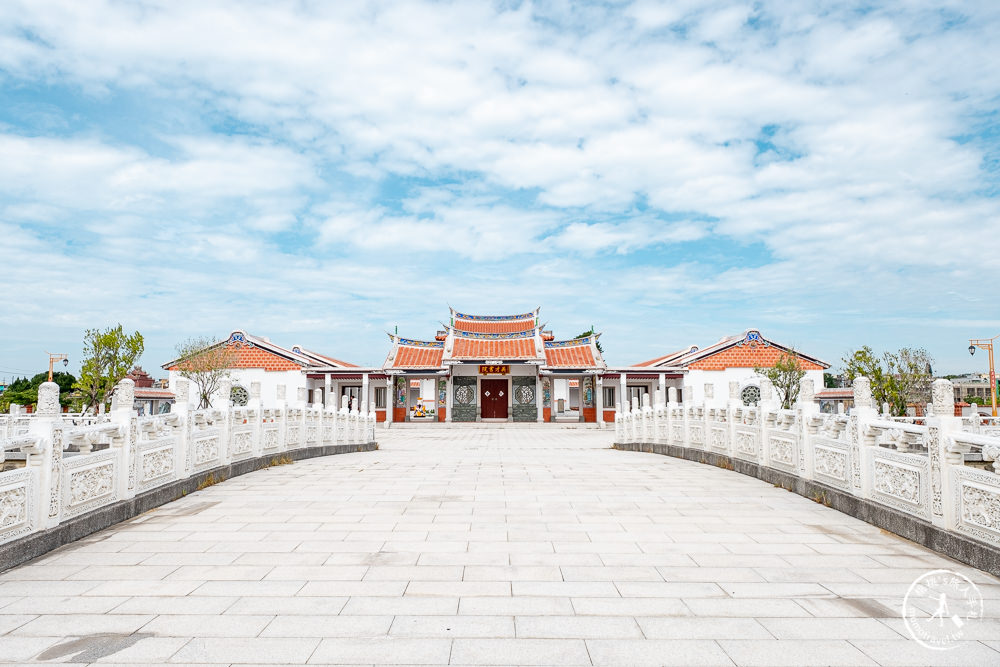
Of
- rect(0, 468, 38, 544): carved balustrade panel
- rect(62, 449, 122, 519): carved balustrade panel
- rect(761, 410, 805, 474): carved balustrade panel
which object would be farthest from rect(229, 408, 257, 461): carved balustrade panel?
rect(761, 410, 805, 474): carved balustrade panel

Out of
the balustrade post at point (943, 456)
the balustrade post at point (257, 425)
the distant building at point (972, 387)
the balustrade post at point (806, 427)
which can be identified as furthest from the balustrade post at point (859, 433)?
the distant building at point (972, 387)

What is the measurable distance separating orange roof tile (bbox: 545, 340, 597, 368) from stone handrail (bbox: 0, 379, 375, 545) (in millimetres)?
19091

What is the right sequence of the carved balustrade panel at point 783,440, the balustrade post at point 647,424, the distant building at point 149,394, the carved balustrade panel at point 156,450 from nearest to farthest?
the carved balustrade panel at point 156,450, the carved balustrade panel at point 783,440, the balustrade post at point 647,424, the distant building at point 149,394

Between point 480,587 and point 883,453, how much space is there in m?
3.91

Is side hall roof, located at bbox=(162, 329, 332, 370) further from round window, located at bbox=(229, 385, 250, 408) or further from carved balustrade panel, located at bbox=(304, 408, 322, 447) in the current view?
carved balustrade panel, located at bbox=(304, 408, 322, 447)

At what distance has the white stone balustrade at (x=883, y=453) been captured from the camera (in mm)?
4141

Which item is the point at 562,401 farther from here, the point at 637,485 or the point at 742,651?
the point at 742,651

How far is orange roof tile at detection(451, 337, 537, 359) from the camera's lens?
2825 cm

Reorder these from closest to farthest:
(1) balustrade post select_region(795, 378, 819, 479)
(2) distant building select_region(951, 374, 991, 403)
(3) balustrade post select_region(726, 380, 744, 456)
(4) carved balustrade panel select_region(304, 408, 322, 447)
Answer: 1. (1) balustrade post select_region(795, 378, 819, 479)
2. (3) balustrade post select_region(726, 380, 744, 456)
3. (4) carved balustrade panel select_region(304, 408, 322, 447)
4. (2) distant building select_region(951, 374, 991, 403)

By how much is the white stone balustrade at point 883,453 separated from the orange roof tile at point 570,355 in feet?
59.1

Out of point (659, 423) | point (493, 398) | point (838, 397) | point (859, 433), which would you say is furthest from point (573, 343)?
point (859, 433)

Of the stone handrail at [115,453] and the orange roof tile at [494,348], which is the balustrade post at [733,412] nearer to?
the stone handrail at [115,453]

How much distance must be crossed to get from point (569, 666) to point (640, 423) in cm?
1266

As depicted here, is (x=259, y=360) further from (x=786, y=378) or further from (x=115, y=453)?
(x=115, y=453)
